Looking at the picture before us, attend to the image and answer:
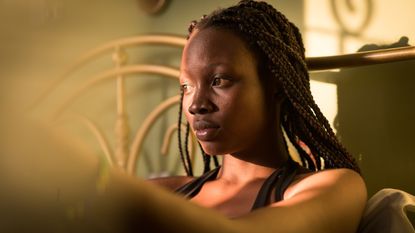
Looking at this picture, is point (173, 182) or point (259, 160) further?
point (173, 182)

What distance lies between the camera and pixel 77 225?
396 mm

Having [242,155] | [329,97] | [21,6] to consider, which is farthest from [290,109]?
[21,6]

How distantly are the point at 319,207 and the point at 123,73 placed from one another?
4.07ft

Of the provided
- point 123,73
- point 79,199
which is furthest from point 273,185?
point 123,73

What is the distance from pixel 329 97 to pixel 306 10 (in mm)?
254

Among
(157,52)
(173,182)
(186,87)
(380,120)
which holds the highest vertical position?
(157,52)

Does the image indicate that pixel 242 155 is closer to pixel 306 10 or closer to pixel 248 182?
pixel 248 182

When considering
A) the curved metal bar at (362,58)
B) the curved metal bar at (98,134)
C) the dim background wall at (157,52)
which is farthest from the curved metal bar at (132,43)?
the curved metal bar at (362,58)

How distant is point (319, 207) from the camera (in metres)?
0.79

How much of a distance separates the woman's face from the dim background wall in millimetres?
186

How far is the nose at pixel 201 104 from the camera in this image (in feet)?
3.26

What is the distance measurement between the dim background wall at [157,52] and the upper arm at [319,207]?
0.23m

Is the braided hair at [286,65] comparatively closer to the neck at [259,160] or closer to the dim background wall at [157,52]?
the neck at [259,160]

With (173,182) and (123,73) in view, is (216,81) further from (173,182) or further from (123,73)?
(123,73)
